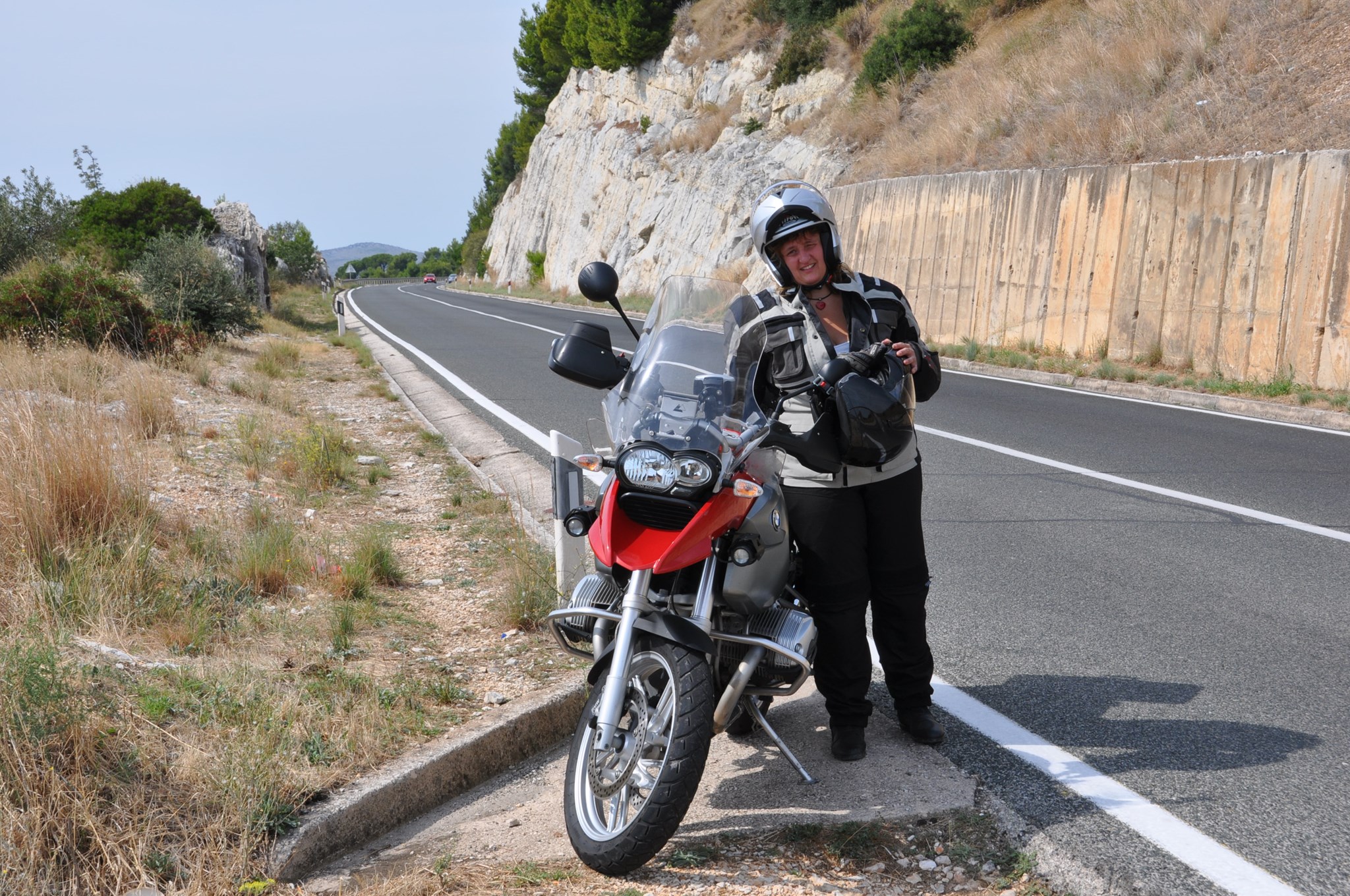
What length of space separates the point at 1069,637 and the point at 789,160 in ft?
95.1

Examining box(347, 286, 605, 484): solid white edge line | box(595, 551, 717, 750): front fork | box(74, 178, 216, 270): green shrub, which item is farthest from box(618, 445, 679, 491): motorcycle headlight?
box(74, 178, 216, 270): green shrub

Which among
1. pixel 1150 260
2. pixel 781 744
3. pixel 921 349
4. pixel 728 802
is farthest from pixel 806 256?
pixel 1150 260

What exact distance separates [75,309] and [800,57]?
87.3 feet

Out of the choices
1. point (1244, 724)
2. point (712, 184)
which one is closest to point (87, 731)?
point (1244, 724)

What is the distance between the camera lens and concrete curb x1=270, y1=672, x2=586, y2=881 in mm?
3236

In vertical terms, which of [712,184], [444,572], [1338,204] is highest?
[712,184]

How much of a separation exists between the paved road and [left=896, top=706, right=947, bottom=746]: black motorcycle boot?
2.4 inches

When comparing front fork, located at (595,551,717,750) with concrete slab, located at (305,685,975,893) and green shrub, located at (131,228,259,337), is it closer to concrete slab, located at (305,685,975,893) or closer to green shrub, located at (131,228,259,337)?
concrete slab, located at (305,685,975,893)

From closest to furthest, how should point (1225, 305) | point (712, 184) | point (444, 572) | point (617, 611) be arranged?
point (617, 611), point (444, 572), point (1225, 305), point (712, 184)

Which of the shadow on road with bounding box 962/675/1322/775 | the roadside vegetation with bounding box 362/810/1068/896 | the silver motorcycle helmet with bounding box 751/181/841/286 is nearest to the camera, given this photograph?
the roadside vegetation with bounding box 362/810/1068/896

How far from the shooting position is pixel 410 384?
14883mm

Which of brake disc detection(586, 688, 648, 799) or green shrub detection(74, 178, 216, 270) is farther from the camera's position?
green shrub detection(74, 178, 216, 270)

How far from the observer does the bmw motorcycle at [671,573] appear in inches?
119

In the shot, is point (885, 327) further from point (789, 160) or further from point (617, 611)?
point (789, 160)
